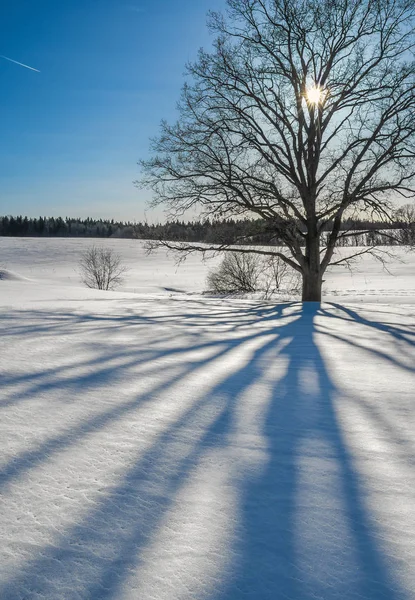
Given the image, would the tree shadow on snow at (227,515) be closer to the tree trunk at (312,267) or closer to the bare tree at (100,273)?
the tree trunk at (312,267)

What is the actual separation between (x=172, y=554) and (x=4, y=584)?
44cm

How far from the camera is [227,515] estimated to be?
1.35 m

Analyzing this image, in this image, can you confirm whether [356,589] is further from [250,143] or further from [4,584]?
[250,143]

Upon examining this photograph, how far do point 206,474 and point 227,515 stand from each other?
0.27 m

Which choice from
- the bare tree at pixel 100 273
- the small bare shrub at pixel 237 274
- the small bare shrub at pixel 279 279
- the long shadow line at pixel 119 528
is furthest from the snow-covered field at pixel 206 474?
the bare tree at pixel 100 273

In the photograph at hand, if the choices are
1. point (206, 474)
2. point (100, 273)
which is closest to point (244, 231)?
point (206, 474)

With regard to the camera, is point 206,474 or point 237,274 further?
point 237,274

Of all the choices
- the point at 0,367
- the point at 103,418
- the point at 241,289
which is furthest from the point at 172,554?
the point at 241,289

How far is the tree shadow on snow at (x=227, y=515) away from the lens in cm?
107

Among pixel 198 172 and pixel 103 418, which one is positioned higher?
pixel 198 172

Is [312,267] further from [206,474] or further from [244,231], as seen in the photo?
[206,474]

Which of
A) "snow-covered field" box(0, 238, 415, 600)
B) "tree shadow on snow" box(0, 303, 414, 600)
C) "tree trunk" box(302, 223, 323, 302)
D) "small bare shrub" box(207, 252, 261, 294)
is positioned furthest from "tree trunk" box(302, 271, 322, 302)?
"small bare shrub" box(207, 252, 261, 294)

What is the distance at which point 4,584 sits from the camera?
1.05m

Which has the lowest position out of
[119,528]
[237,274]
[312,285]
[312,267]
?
[119,528]
